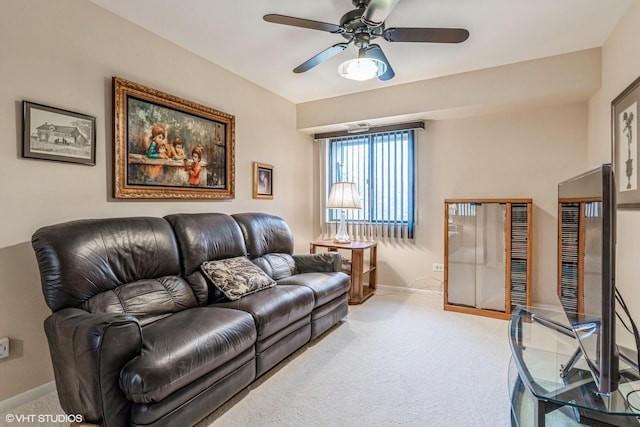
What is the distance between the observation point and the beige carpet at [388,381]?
1824 mm

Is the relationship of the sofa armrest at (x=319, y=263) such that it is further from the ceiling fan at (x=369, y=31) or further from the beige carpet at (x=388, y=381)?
the ceiling fan at (x=369, y=31)

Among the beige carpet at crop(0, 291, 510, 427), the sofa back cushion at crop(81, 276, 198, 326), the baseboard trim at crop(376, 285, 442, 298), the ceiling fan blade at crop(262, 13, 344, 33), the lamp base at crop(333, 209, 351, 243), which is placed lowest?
the beige carpet at crop(0, 291, 510, 427)

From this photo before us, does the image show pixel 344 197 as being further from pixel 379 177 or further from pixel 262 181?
pixel 262 181

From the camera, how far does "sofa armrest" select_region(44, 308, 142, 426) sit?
4.75ft

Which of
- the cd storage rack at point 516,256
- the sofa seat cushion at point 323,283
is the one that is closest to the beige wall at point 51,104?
the sofa seat cushion at point 323,283

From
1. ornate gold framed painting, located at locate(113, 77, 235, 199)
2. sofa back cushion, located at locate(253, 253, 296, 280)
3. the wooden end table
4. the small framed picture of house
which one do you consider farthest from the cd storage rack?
the small framed picture of house

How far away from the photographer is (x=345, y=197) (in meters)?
4.09

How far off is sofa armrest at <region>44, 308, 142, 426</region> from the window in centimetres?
337

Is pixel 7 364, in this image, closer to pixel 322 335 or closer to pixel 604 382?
pixel 322 335

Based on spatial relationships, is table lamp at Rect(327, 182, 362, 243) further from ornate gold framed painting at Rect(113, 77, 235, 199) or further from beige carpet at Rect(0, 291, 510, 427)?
beige carpet at Rect(0, 291, 510, 427)

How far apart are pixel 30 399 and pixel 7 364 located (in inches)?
10.5

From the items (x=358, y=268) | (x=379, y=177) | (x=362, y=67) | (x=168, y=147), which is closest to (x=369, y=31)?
(x=362, y=67)

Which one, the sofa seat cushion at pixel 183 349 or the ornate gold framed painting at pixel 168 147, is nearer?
the sofa seat cushion at pixel 183 349

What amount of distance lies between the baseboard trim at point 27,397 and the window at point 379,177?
138 inches
